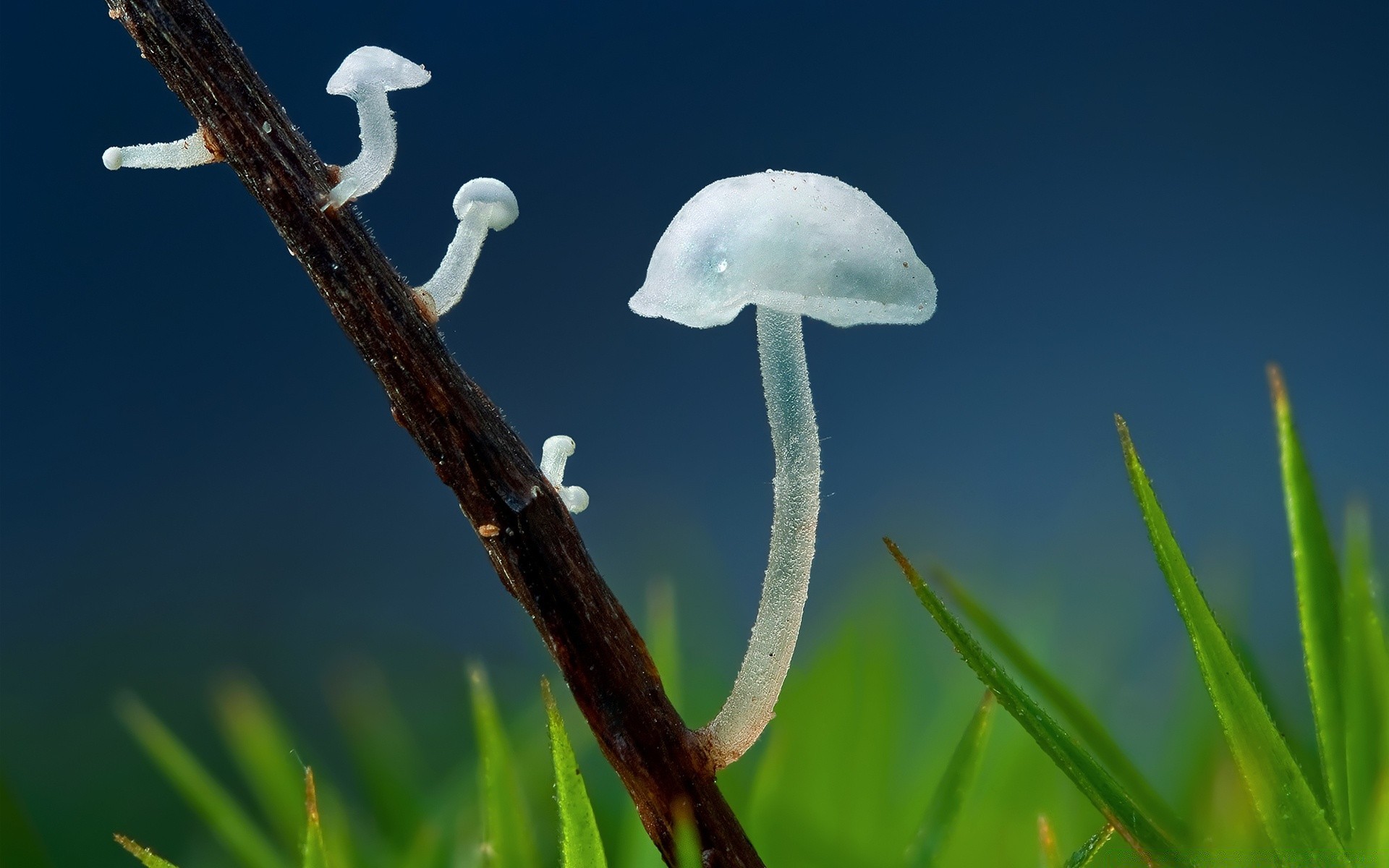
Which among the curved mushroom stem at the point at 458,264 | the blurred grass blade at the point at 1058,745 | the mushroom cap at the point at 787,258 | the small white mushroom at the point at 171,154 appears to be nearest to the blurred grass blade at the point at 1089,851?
the blurred grass blade at the point at 1058,745

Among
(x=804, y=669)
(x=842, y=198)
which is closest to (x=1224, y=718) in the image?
(x=842, y=198)

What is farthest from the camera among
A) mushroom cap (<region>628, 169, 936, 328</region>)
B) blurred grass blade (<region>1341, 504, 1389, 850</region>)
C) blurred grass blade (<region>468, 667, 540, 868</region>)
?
blurred grass blade (<region>468, 667, 540, 868</region>)

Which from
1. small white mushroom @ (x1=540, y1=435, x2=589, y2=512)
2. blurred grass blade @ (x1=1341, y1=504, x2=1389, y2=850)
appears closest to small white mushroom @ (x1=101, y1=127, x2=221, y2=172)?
small white mushroom @ (x1=540, y1=435, x2=589, y2=512)

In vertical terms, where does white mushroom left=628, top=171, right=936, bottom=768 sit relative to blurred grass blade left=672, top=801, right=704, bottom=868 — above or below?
above

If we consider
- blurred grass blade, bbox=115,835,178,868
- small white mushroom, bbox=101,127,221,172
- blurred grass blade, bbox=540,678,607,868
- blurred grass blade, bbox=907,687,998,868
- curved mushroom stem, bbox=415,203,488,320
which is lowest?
blurred grass blade, bbox=907,687,998,868

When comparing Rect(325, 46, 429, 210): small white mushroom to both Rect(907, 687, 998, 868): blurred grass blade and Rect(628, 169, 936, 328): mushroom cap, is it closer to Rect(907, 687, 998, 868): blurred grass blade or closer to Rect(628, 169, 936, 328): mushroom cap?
Rect(628, 169, 936, 328): mushroom cap

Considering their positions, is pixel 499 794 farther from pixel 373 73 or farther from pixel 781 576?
pixel 373 73

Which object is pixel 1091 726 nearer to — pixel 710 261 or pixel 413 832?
pixel 710 261

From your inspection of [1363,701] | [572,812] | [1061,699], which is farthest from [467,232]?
[1363,701]
